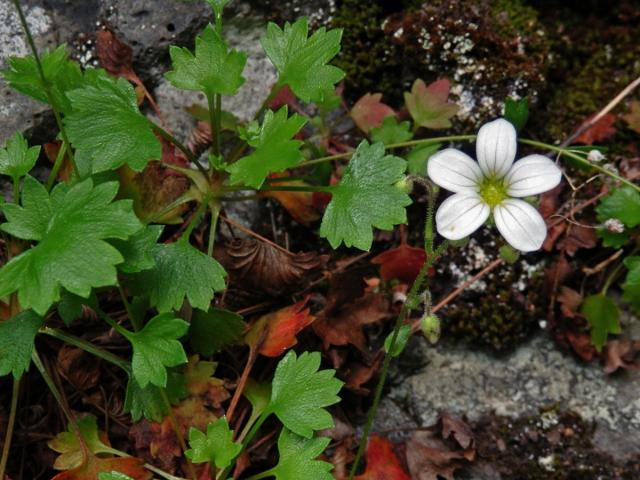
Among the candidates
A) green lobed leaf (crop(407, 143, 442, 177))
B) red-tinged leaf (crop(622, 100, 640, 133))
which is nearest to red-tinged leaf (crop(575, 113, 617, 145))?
red-tinged leaf (crop(622, 100, 640, 133))

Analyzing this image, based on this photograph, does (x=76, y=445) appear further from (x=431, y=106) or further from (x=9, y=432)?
(x=431, y=106)

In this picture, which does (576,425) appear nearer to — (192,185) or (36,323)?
(192,185)

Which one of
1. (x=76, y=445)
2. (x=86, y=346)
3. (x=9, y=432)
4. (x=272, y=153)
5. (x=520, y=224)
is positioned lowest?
(x=76, y=445)

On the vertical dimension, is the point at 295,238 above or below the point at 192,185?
below

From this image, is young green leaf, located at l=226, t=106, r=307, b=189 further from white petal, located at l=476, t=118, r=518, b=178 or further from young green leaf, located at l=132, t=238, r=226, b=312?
white petal, located at l=476, t=118, r=518, b=178

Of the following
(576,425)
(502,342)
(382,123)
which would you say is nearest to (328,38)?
(382,123)

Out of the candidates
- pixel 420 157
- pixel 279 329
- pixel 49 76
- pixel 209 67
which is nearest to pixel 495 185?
pixel 420 157
